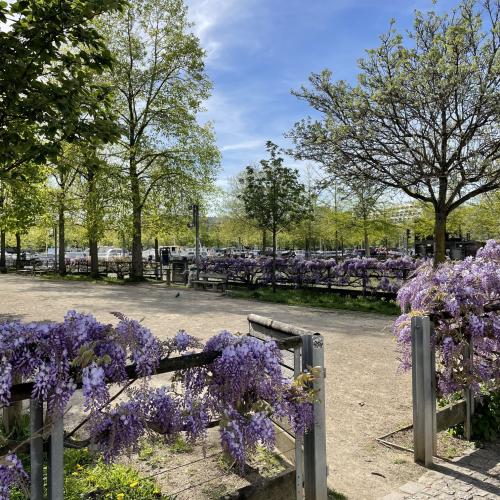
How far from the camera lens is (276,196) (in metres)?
16.4

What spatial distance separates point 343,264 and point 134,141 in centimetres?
1323

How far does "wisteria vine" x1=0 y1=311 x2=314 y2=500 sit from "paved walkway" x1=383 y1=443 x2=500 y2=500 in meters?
1.32

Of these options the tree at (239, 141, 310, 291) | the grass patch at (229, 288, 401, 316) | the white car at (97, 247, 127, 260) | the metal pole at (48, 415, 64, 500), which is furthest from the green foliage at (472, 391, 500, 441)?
the white car at (97, 247, 127, 260)

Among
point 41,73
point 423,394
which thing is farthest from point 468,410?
point 41,73

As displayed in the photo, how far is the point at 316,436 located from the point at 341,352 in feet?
17.0

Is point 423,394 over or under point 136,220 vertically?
under

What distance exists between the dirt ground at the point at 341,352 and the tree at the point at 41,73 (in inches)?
127

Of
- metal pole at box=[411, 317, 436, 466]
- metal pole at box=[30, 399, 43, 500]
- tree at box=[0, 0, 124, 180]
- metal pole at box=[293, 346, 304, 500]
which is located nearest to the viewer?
metal pole at box=[30, 399, 43, 500]

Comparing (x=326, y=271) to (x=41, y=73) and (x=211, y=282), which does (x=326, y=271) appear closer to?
(x=211, y=282)

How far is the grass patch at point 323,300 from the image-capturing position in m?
13.1

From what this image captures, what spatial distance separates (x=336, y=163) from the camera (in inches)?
524

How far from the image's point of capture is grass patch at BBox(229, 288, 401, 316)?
1310cm

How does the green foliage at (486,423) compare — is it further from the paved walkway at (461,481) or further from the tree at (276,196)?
the tree at (276,196)

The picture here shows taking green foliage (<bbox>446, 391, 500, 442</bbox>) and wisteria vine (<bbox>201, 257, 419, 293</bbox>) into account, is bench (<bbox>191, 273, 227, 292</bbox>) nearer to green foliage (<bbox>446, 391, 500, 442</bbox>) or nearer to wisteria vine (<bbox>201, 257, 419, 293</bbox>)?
wisteria vine (<bbox>201, 257, 419, 293</bbox>)
